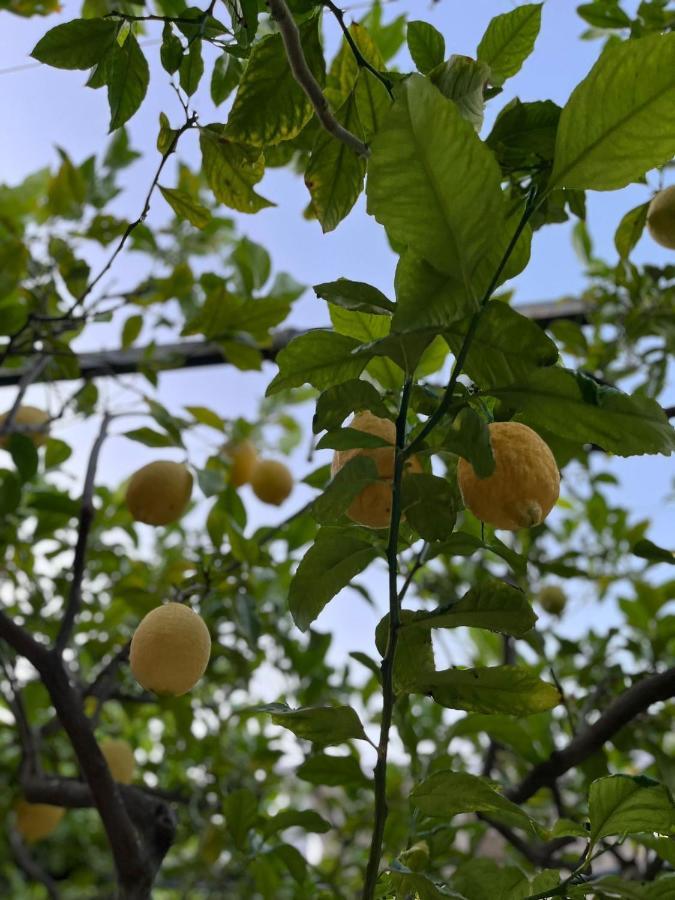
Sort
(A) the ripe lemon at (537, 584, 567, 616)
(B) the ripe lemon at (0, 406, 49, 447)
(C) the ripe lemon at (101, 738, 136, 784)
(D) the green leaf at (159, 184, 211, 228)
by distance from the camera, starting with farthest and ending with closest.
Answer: (A) the ripe lemon at (537, 584, 567, 616), (B) the ripe lemon at (0, 406, 49, 447), (C) the ripe lemon at (101, 738, 136, 784), (D) the green leaf at (159, 184, 211, 228)

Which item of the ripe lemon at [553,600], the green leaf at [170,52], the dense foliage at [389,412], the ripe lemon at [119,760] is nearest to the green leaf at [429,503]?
the dense foliage at [389,412]

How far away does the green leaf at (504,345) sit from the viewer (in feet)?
1.66

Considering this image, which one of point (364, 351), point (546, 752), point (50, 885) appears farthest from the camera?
point (50, 885)

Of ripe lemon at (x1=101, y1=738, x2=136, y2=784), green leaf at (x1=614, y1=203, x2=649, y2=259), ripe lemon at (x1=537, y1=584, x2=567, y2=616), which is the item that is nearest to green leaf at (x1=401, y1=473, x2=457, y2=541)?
green leaf at (x1=614, y1=203, x2=649, y2=259)

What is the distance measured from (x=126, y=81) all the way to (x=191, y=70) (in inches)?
2.4

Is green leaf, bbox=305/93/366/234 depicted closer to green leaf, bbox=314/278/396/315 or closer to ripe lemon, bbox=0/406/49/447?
green leaf, bbox=314/278/396/315

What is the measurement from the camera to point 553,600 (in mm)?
2061

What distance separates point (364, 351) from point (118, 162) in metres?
1.64

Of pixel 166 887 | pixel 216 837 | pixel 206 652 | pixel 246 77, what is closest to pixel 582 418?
pixel 246 77

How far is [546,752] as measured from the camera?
1.38 m

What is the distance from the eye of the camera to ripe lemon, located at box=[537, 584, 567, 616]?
6.75 feet

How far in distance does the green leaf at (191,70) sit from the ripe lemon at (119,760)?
46.4 inches

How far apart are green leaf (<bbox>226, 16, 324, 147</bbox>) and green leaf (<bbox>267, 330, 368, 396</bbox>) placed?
218 millimetres

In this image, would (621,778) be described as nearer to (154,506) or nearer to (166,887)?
(154,506)
